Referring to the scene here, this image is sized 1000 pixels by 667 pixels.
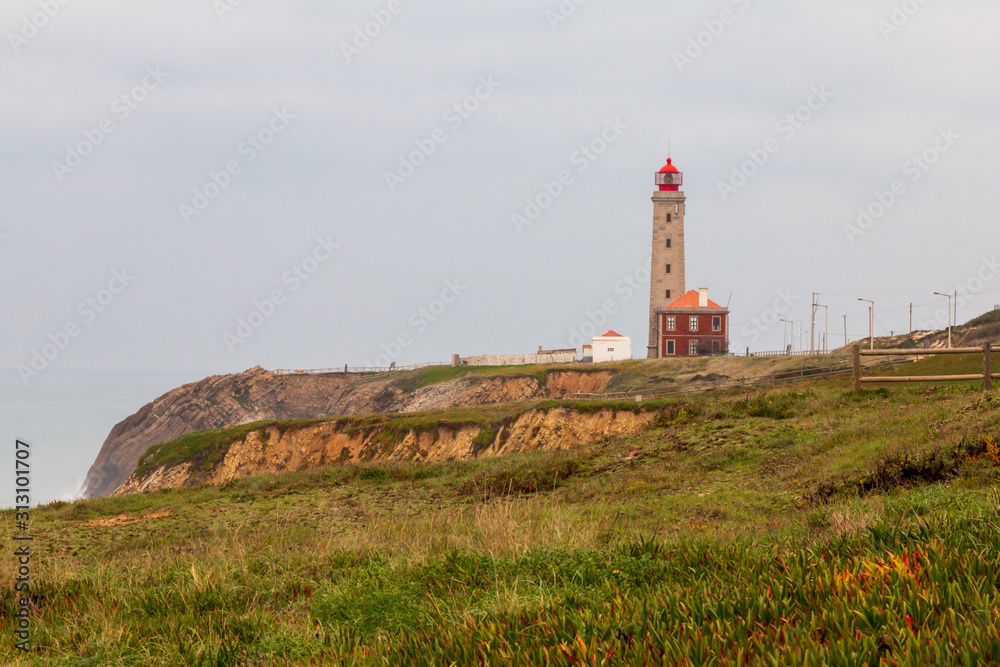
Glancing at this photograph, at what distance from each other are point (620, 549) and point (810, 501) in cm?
480

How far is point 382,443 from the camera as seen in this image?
1875 inches

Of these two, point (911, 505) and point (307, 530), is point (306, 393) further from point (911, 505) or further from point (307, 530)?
point (911, 505)

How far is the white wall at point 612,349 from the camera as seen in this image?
80.7 meters

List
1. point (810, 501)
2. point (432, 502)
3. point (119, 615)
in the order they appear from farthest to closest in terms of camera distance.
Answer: point (432, 502) → point (810, 501) → point (119, 615)

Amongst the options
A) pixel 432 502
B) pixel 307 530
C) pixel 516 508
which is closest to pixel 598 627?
pixel 516 508

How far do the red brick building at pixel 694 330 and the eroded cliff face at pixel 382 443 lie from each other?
3815 centimetres

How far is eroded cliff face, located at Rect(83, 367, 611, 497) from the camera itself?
87.8 metres

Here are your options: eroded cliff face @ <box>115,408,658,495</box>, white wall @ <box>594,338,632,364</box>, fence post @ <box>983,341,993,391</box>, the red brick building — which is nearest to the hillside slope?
white wall @ <box>594,338,632,364</box>

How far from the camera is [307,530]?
14.3 meters

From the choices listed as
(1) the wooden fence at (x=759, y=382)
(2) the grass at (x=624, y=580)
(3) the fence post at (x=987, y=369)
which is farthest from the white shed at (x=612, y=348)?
(2) the grass at (x=624, y=580)

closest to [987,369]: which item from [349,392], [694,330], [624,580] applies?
[624,580]

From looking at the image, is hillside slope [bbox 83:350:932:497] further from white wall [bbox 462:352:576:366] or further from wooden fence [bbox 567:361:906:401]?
wooden fence [bbox 567:361:906:401]

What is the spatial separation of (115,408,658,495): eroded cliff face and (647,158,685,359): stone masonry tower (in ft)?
138

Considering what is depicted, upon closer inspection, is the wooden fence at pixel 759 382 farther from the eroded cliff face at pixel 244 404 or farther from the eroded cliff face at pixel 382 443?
the eroded cliff face at pixel 244 404
